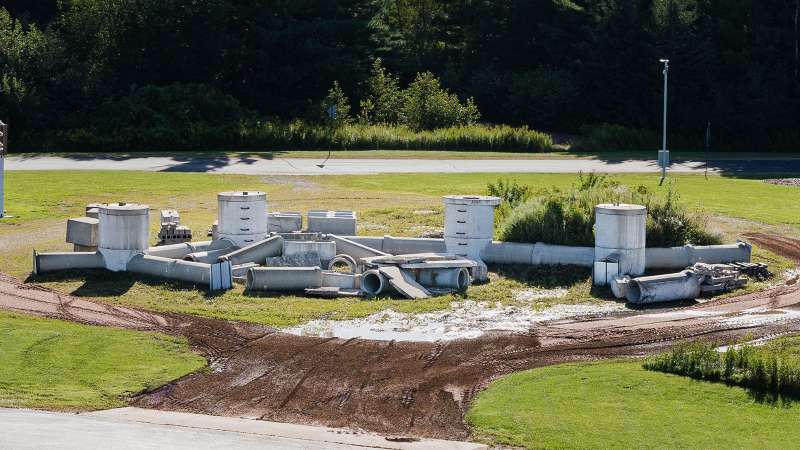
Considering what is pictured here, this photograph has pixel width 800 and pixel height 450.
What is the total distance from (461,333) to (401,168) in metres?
24.9

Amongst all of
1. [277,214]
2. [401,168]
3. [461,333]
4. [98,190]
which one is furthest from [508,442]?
[401,168]

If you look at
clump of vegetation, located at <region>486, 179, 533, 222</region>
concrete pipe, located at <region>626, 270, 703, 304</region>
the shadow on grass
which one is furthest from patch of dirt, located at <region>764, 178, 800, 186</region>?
the shadow on grass

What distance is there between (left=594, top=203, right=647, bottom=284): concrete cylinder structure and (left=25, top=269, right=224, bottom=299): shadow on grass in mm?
7638

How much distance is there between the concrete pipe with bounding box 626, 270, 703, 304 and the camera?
23344 millimetres

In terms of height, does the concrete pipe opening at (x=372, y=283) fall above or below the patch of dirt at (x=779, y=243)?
below

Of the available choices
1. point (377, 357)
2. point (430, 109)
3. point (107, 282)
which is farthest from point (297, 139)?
point (377, 357)

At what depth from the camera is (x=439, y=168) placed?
45750 millimetres

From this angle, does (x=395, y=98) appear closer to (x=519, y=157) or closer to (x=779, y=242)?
(x=519, y=157)

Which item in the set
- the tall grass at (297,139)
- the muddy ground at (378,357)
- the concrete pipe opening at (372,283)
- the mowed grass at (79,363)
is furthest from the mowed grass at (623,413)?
the tall grass at (297,139)

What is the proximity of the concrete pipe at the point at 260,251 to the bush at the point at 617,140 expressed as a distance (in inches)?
1185

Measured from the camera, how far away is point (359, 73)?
206 ft

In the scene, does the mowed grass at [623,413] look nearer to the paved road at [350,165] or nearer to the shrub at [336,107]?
the paved road at [350,165]

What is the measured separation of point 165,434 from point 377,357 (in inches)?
205

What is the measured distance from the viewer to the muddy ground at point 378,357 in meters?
16.7
